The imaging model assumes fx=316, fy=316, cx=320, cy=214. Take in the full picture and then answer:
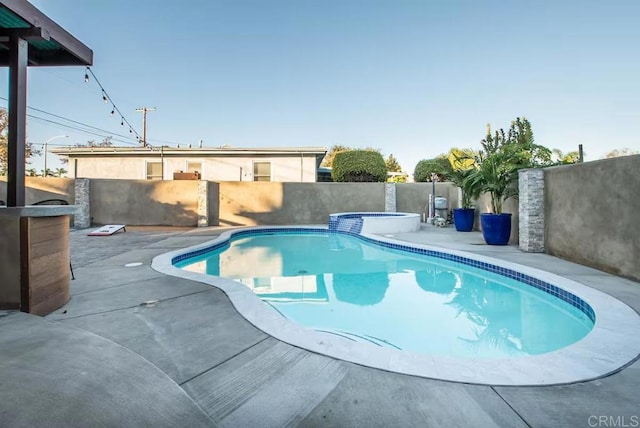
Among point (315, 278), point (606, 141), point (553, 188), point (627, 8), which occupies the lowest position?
point (315, 278)

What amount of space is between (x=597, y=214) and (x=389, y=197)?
865cm

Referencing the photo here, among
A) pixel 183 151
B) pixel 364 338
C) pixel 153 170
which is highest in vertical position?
pixel 183 151

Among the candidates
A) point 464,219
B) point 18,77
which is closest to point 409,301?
point 18,77

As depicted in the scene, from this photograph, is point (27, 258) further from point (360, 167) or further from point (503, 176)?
point (360, 167)

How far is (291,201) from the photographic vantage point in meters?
12.9

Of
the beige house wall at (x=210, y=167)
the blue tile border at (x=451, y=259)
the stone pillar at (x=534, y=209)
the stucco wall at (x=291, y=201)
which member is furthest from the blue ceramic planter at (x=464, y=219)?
the beige house wall at (x=210, y=167)

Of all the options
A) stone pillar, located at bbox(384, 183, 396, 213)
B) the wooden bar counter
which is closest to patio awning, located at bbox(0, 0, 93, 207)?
the wooden bar counter

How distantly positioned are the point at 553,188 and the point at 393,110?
1258cm

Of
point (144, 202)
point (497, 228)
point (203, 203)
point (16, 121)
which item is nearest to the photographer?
point (16, 121)

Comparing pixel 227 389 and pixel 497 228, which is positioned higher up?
pixel 497 228

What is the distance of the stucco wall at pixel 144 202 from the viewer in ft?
38.8

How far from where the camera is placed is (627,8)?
25.8 feet

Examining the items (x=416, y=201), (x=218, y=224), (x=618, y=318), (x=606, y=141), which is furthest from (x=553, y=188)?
(x=606, y=141)

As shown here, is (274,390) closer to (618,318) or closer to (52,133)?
(618,318)
